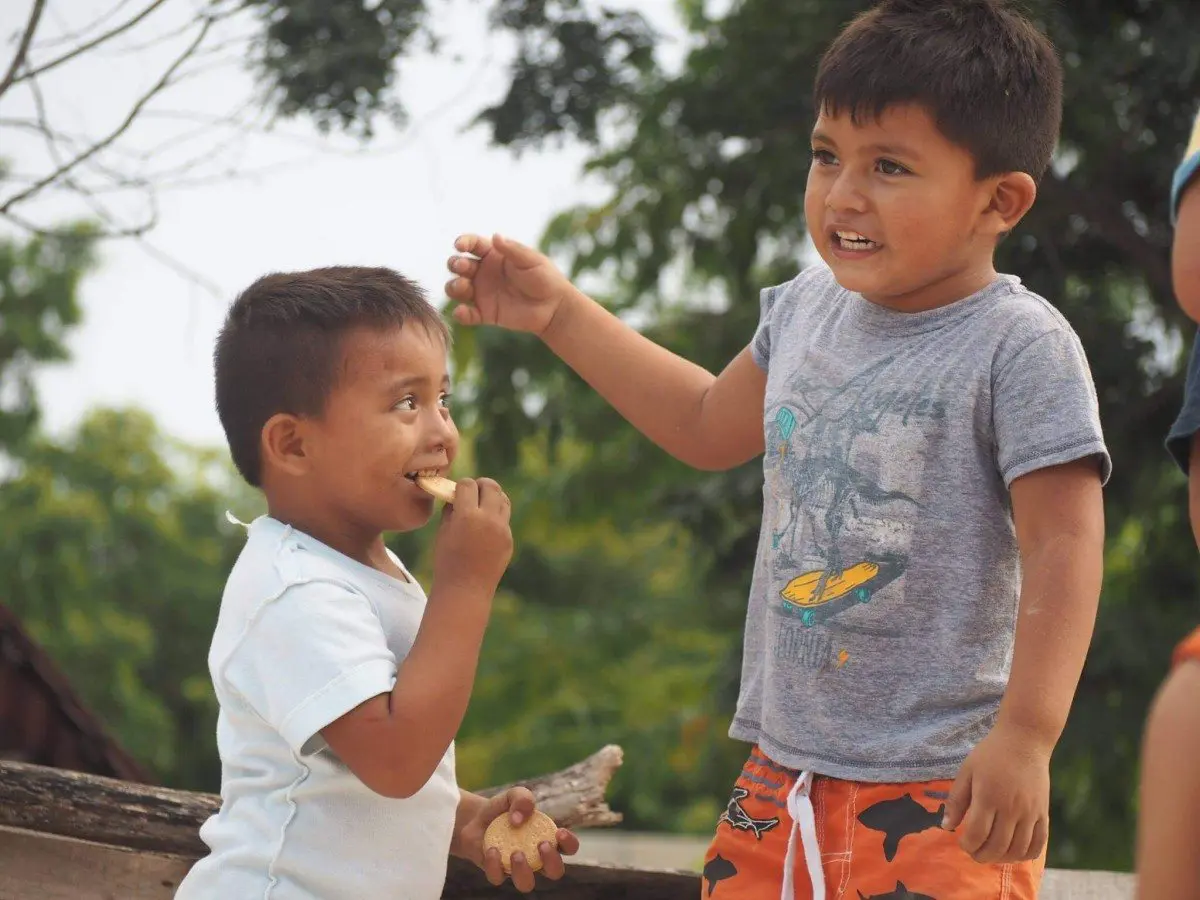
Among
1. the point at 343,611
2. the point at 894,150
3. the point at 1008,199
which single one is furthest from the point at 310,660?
the point at 1008,199

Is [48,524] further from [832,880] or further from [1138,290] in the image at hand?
[832,880]

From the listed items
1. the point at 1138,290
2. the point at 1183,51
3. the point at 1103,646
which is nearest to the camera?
the point at 1183,51

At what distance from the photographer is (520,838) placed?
2.24 metres

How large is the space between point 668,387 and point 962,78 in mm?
733

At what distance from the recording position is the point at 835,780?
2.04m

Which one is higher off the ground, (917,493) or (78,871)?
(917,493)

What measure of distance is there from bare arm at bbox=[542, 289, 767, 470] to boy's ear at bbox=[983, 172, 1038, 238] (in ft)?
1.49

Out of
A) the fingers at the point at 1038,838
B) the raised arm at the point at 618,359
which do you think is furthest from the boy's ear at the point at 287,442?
the fingers at the point at 1038,838

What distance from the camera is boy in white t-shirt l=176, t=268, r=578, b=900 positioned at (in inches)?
76.6

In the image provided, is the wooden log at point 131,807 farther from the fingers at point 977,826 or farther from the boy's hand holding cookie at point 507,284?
the fingers at point 977,826

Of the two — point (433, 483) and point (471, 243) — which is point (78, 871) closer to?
point (433, 483)

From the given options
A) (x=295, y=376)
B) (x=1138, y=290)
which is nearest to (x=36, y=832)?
(x=295, y=376)

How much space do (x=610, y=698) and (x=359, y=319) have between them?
33.0 ft

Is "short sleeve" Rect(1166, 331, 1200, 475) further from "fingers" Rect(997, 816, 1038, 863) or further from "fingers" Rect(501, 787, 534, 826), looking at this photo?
"fingers" Rect(501, 787, 534, 826)
